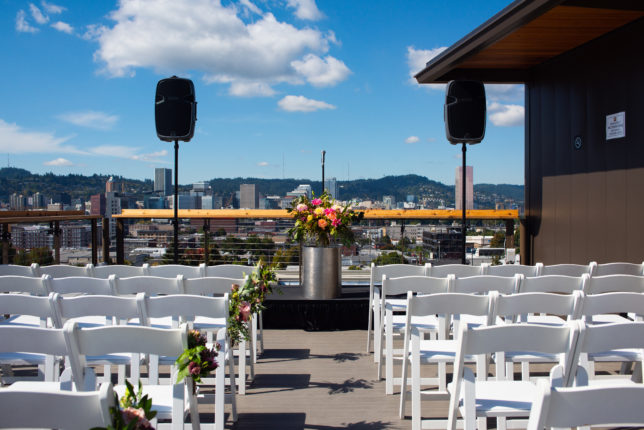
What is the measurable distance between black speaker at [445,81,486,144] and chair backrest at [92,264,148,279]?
3.76 m

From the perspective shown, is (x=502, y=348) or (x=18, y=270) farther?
(x=18, y=270)

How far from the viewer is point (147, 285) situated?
10.8 ft

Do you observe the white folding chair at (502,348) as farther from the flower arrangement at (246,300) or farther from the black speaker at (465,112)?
the black speaker at (465,112)

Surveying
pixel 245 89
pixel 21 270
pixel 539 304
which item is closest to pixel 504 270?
pixel 539 304

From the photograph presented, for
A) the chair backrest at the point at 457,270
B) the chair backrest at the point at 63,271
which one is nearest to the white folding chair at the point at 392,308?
the chair backrest at the point at 457,270

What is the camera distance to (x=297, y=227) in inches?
204

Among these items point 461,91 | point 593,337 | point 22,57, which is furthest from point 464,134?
point 22,57

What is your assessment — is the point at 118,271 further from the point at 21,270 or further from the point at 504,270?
the point at 504,270

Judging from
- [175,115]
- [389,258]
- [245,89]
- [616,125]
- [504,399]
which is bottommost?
[504,399]

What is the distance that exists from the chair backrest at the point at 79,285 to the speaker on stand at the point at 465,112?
411 cm

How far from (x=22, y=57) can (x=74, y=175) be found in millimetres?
26810

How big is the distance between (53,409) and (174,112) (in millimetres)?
5082

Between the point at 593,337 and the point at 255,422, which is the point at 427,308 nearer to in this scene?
the point at 593,337

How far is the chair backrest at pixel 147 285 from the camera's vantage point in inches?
127
